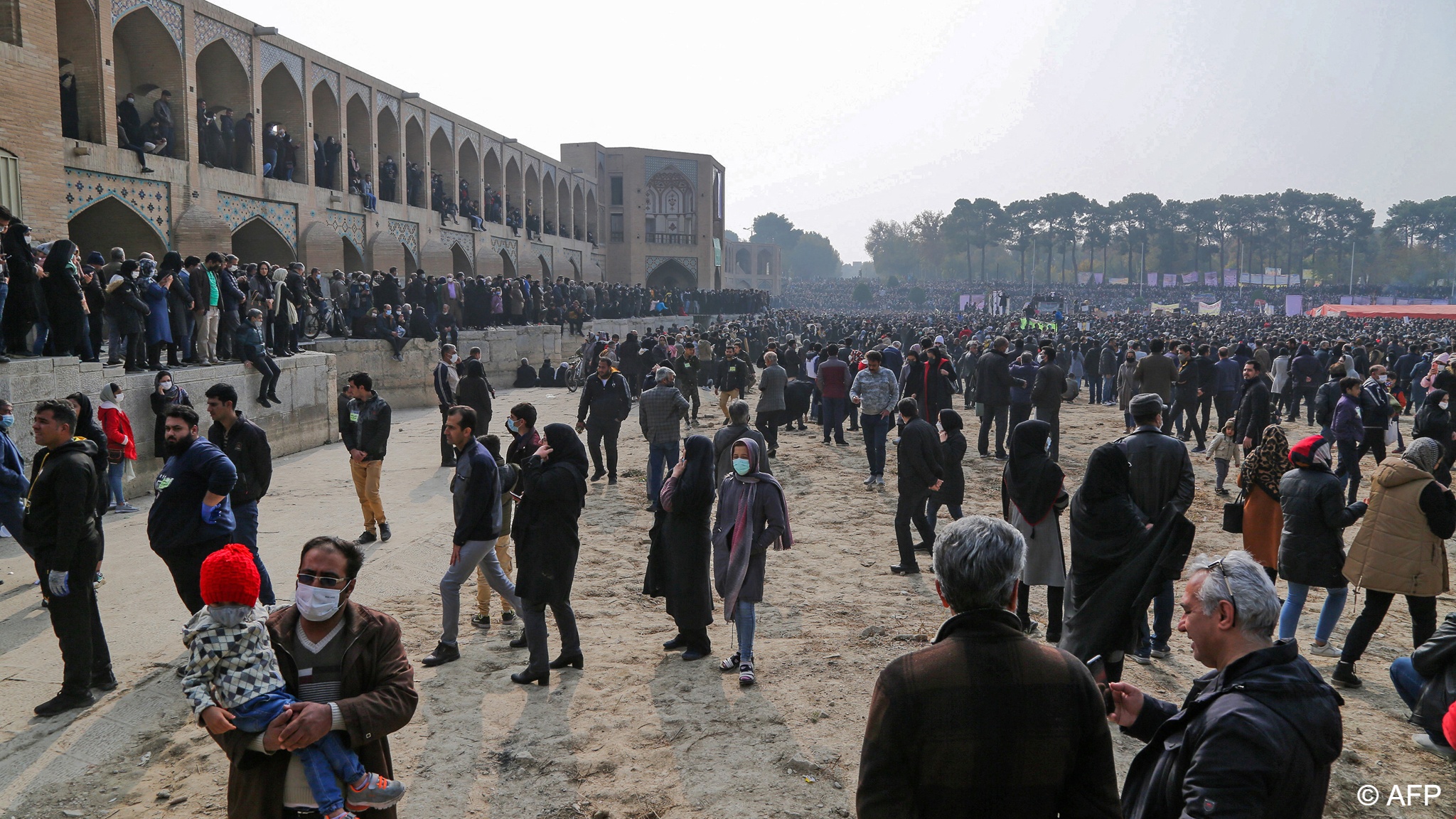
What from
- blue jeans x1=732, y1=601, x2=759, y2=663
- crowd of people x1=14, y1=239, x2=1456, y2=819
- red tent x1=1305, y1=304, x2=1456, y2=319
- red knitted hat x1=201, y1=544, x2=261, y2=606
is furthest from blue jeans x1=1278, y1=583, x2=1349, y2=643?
red tent x1=1305, y1=304, x2=1456, y2=319

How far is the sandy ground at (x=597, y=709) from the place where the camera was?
3.74 metres

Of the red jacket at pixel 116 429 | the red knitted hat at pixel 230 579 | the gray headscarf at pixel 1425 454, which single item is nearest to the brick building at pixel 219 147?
the red jacket at pixel 116 429

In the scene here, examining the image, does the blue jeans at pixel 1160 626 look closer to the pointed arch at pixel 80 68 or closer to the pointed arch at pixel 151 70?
the pointed arch at pixel 80 68

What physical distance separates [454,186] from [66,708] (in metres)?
25.4

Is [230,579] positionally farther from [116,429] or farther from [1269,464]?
[116,429]

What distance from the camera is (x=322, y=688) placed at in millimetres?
2363

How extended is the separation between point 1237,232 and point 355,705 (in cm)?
10201

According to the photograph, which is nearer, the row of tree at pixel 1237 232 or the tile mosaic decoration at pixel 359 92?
the tile mosaic decoration at pixel 359 92

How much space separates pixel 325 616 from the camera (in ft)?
7.89

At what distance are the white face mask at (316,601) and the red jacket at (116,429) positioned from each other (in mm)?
7001

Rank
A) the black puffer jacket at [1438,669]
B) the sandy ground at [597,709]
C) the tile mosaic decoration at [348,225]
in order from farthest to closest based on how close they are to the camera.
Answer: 1. the tile mosaic decoration at [348,225]
2. the sandy ground at [597,709]
3. the black puffer jacket at [1438,669]

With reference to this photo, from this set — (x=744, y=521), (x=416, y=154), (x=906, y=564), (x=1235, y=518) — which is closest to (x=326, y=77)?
(x=416, y=154)

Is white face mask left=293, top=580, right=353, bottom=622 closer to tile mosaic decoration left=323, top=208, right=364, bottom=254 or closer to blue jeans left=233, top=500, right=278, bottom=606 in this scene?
blue jeans left=233, top=500, right=278, bottom=606

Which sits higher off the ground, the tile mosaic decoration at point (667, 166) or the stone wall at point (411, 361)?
the tile mosaic decoration at point (667, 166)
